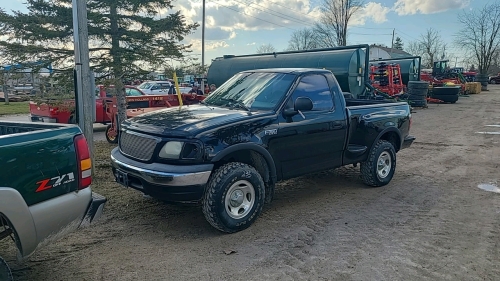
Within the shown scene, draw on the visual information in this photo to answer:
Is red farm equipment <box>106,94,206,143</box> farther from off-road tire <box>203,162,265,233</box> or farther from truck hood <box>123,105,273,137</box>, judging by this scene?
off-road tire <box>203,162,265,233</box>

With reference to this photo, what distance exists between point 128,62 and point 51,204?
6.36m

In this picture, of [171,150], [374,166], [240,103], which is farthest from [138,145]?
[374,166]

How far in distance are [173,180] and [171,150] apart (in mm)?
347

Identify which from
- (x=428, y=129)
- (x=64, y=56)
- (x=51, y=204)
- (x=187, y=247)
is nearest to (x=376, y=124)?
(x=187, y=247)

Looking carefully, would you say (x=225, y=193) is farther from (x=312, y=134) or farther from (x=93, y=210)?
(x=312, y=134)

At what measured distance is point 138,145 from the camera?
446 centimetres

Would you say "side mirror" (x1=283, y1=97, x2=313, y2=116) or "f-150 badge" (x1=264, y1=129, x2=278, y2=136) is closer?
"f-150 badge" (x1=264, y1=129, x2=278, y2=136)

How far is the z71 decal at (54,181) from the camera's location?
2.79 meters

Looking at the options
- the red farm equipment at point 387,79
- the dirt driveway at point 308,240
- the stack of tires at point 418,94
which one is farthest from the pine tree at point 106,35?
the stack of tires at point 418,94

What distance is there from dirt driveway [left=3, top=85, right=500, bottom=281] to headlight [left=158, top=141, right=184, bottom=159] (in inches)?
37.2

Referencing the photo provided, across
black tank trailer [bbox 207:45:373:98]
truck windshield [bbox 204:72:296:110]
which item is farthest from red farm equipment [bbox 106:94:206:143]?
truck windshield [bbox 204:72:296:110]

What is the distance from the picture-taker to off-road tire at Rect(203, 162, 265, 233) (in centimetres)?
422

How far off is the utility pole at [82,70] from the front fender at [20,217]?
3.85 metres

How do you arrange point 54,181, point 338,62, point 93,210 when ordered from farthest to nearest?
point 338,62, point 93,210, point 54,181
